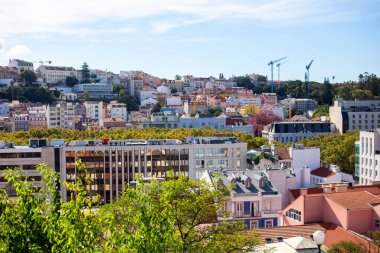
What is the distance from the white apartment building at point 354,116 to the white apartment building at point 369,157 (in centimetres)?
4571

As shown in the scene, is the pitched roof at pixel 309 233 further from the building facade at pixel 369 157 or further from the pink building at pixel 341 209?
the building facade at pixel 369 157

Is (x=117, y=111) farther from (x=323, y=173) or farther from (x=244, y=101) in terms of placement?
(x=323, y=173)

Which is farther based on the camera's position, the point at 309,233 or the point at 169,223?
the point at 309,233

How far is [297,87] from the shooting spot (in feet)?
596

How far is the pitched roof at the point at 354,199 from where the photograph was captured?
31.0 m

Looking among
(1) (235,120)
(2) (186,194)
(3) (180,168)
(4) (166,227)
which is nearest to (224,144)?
(3) (180,168)

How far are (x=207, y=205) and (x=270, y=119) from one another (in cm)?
11450

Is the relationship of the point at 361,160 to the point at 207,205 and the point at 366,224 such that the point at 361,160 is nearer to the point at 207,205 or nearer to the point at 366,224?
the point at 366,224

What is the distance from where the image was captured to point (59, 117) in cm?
12631

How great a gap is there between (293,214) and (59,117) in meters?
99.5

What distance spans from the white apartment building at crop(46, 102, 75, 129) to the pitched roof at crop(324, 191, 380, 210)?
325 feet

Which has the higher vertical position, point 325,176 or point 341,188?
point 341,188

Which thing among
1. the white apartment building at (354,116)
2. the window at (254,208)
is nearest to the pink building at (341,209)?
the window at (254,208)

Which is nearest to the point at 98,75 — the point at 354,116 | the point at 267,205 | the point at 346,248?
the point at 354,116
